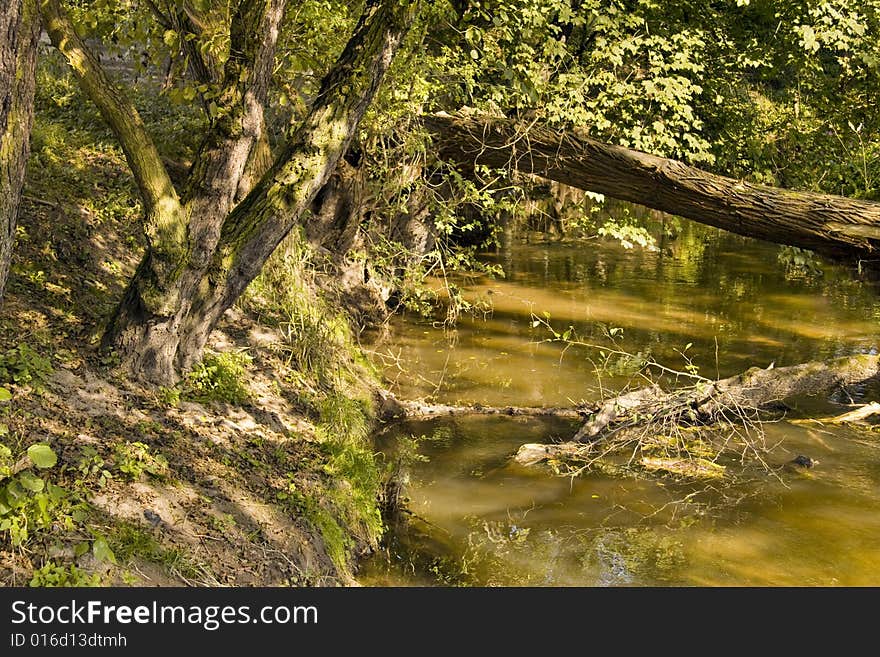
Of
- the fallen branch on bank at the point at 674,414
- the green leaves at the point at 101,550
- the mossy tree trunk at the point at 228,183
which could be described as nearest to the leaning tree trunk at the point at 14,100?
the green leaves at the point at 101,550

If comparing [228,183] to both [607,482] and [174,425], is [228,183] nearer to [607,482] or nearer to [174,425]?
[174,425]

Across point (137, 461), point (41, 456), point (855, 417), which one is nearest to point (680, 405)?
point (855, 417)

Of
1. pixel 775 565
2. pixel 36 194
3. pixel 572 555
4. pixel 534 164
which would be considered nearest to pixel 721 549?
pixel 775 565

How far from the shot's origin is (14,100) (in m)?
3.97

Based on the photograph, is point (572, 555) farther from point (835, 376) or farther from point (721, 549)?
point (835, 376)

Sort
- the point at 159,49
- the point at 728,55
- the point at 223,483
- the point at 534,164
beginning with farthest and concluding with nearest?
the point at 728,55
the point at 534,164
the point at 159,49
the point at 223,483

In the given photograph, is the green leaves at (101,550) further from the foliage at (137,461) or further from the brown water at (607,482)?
the brown water at (607,482)

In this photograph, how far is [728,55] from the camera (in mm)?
12539

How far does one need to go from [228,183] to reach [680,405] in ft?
14.0

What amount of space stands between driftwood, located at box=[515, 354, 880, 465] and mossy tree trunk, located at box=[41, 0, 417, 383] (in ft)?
9.99

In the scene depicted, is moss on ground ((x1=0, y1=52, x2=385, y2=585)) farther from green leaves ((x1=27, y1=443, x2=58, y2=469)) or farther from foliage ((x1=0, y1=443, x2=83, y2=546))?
green leaves ((x1=27, y1=443, x2=58, y2=469))

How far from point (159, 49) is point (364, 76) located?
6.88 feet

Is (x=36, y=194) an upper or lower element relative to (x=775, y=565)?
upper

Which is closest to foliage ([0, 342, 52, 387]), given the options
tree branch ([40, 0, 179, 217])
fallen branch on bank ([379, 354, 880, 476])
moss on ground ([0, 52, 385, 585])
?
moss on ground ([0, 52, 385, 585])
